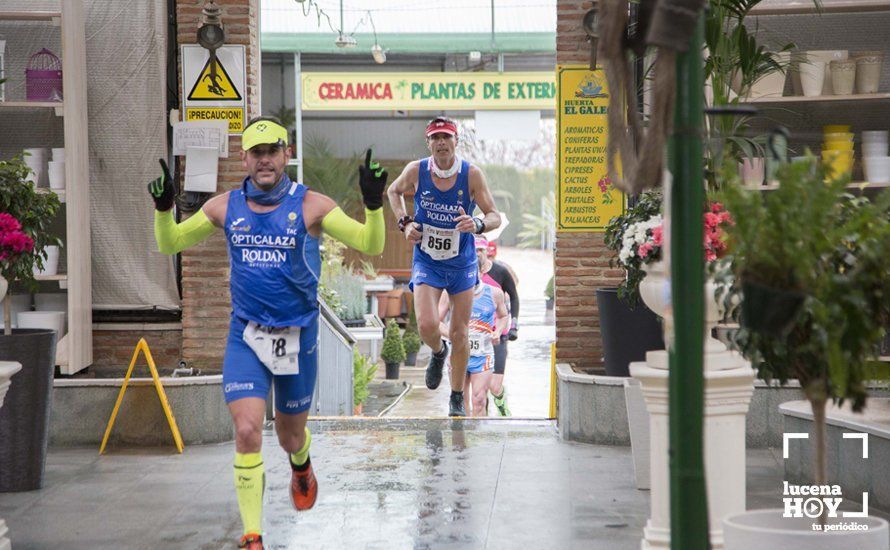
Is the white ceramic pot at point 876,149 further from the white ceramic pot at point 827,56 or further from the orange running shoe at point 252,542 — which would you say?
the orange running shoe at point 252,542

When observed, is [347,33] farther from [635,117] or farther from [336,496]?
[635,117]

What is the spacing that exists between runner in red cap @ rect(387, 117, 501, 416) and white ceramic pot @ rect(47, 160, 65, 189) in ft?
7.17

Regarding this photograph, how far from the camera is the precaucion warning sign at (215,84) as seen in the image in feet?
29.0

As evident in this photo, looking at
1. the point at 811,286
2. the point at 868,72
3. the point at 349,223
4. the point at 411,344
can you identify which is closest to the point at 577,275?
the point at 868,72

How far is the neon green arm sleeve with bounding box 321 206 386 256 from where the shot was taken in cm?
555

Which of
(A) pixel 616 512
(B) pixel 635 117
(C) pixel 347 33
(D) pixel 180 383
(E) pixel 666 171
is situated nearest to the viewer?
(E) pixel 666 171

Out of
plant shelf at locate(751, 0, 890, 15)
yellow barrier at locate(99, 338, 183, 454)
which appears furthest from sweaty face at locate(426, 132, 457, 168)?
yellow barrier at locate(99, 338, 183, 454)

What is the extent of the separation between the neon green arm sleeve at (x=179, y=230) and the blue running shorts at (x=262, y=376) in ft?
1.68

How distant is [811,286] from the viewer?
11.7 ft

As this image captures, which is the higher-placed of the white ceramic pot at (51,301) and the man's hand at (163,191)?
the man's hand at (163,191)

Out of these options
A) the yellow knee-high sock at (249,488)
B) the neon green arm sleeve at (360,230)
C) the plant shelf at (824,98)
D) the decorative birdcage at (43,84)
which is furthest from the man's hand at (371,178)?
the decorative birdcage at (43,84)

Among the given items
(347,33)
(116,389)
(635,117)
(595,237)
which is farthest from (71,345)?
(347,33)

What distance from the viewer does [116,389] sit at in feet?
27.8

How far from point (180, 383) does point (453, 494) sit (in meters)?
2.53
